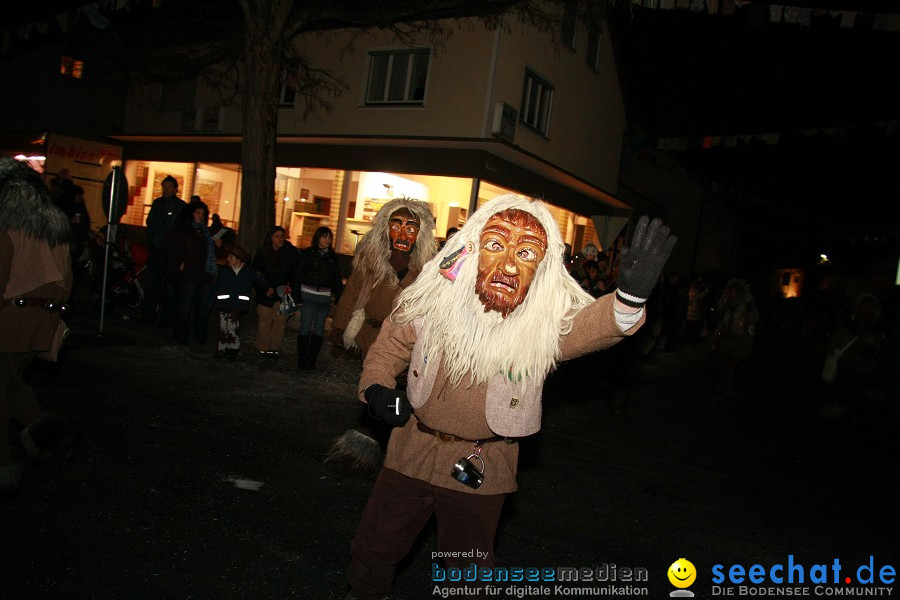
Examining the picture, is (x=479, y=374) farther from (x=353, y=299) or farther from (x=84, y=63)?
(x=84, y=63)

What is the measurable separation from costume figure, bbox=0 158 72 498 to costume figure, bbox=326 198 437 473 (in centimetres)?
239

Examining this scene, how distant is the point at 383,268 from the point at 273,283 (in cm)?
336

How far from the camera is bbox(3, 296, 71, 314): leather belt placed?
3936mm

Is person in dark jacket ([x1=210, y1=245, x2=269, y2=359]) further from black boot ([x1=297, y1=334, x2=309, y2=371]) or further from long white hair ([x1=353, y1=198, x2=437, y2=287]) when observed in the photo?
long white hair ([x1=353, y1=198, x2=437, y2=287])

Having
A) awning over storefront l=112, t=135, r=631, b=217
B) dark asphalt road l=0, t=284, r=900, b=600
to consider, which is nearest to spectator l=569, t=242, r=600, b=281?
dark asphalt road l=0, t=284, r=900, b=600

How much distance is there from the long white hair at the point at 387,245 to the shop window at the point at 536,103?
42.2 ft

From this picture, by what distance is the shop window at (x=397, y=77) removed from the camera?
17.9 m

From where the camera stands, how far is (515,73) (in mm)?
17422

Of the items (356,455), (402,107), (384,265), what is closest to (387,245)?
(384,265)

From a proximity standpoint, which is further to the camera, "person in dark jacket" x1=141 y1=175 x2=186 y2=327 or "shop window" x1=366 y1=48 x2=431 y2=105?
"shop window" x1=366 y1=48 x2=431 y2=105

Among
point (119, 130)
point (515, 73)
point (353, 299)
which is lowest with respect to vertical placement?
point (353, 299)

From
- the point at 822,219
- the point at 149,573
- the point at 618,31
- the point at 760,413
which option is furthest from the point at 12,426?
the point at 822,219

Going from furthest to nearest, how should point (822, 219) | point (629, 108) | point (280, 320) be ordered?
point (822, 219) < point (629, 108) < point (280, 320)

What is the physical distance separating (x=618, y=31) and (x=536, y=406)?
73.9 feet
